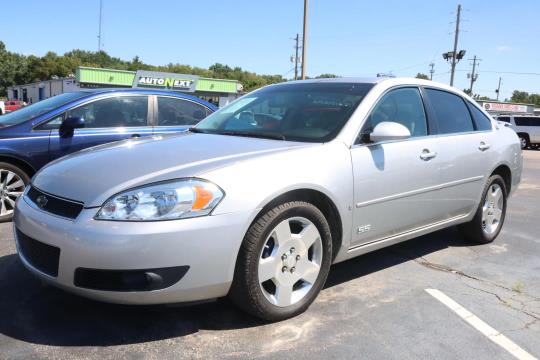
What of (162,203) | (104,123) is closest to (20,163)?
(104,123)

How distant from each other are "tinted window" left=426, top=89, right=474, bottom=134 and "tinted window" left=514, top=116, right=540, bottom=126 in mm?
24731

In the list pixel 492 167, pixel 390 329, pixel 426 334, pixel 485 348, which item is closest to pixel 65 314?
pixel 390 329

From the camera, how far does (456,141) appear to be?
14.4 ft

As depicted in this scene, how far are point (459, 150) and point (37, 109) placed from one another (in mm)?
4553

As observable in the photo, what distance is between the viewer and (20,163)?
5.39 m

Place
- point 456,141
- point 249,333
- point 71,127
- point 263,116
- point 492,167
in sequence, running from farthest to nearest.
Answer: point 71,127 → point 492,167 → point 456,141 → point 263,116 → point 249,333

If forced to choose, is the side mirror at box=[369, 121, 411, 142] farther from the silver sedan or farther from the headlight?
the headlight

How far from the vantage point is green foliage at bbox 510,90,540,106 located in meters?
118

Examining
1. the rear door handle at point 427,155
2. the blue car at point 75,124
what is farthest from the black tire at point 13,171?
the rear door handle at point 427,155

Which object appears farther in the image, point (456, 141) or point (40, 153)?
point (40, 153)

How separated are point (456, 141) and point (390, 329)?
2.02 metres

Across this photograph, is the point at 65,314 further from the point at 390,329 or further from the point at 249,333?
the point at 390,329

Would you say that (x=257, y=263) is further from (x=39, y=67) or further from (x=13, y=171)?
(x=39, y=67)

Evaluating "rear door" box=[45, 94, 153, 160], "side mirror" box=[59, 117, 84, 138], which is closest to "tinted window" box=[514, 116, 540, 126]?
"rear door" box=[45, 94, 153, 160]
